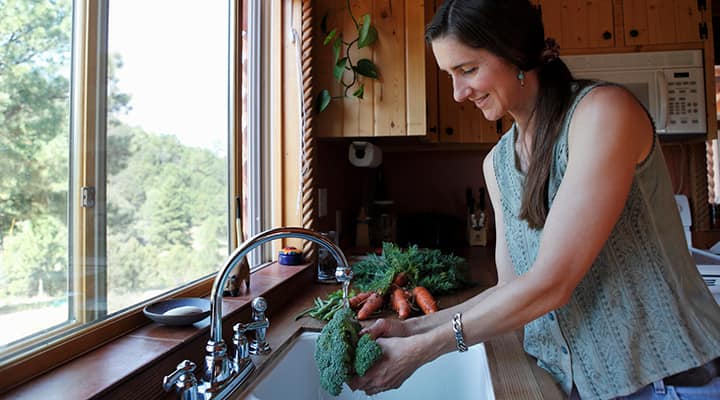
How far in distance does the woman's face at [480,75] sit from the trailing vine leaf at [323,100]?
35.8 inches

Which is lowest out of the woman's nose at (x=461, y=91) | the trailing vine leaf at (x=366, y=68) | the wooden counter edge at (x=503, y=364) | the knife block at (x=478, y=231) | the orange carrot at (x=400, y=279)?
the wooden counter edge at (x=503, y=364)

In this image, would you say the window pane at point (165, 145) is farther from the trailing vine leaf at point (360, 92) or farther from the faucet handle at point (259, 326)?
the trailing vine leaf at point (360, 92)

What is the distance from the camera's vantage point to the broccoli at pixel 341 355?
0.77m

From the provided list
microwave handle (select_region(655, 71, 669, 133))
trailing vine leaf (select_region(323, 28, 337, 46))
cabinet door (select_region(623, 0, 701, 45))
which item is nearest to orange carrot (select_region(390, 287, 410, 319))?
trailing vine leaf (select_region(323, 28, 337, 46))

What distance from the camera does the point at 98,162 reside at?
33.2 inches

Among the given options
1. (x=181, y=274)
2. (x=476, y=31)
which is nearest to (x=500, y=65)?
(x=476, y=31)

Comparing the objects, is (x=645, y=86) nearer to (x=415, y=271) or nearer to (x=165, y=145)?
(x=415, y=271)

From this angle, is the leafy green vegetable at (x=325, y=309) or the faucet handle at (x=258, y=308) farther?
the leafy green vegetable at (x=325, y=309)

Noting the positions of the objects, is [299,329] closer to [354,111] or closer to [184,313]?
[184,313]

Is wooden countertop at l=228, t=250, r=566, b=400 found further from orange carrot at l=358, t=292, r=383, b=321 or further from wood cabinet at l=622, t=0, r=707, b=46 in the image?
wood cabinet at l=622, t=0, r=707, b=46

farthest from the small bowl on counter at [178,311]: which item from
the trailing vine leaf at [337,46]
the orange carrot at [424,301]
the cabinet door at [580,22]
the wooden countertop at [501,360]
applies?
the cabinet door at [580,22]

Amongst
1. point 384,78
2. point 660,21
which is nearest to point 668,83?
point 660,21

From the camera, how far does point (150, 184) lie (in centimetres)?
100

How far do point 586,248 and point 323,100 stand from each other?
1.30 meters
